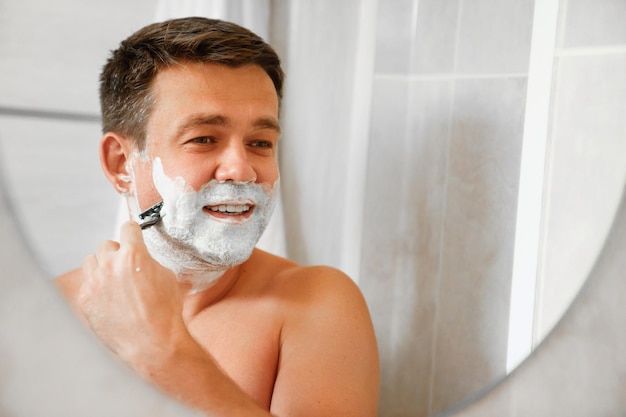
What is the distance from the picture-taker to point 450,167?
2.81 ft

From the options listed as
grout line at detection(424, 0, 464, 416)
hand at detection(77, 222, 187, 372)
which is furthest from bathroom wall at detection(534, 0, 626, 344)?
hand at detection(77, 222, 187, 372)

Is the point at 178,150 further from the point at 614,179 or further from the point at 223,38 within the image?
the point at 614,179

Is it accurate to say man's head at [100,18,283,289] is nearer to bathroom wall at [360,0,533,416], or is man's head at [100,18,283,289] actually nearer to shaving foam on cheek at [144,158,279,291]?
shaving foam on cheek at [144,158,279,291]

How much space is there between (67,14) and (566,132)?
0.59 meters

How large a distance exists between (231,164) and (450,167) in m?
0.30

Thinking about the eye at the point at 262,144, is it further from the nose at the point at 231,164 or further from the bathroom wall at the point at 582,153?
the bathroom wall at the point at 582,153

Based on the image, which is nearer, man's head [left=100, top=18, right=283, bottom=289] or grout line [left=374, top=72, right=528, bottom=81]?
man's head [left=100, top=18, right=283, bottom=289]

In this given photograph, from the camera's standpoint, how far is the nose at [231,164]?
699 millimetres

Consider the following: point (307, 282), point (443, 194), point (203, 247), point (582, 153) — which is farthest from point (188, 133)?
point (582, 153)

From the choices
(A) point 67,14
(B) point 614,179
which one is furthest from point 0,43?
(B) point 614,179

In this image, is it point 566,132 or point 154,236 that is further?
point 566,132

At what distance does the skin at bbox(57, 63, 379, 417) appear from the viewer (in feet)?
2.17

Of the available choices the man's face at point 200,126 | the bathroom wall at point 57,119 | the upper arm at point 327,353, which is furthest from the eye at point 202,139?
the upper arm at point 327,353

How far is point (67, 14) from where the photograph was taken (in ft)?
2.23
